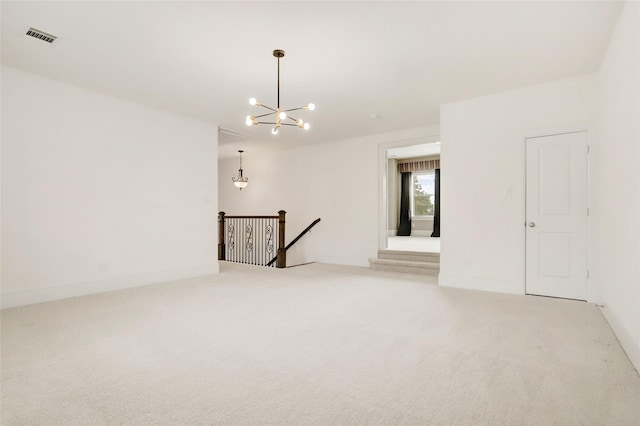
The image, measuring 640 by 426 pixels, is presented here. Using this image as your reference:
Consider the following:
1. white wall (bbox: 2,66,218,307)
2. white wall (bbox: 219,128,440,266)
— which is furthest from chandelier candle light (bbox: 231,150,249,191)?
white wall (bbox: 2,66,218,307)

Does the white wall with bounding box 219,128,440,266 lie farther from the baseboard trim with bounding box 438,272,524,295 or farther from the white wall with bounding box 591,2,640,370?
the white wall with bounding box 591,2,640,370

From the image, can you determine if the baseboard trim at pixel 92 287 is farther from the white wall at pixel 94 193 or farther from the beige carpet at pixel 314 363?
the beige carpet at pixel 314 363

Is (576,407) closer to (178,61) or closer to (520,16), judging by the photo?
(520,16)

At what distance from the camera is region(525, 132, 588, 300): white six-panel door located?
4.04 m

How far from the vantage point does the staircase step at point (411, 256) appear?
622 cm

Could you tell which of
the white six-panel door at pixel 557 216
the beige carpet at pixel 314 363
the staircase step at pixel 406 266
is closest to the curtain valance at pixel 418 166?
the staircase step at pixel 406 266

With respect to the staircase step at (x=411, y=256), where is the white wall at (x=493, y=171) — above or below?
above

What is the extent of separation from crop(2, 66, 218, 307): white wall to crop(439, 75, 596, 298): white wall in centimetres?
414

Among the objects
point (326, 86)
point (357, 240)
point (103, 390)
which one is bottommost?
point (103, 390)

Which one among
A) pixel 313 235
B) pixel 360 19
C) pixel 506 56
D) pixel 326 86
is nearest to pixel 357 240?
pixel 313 235

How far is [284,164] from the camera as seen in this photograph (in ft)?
27.5

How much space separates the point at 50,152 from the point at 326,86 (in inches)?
140

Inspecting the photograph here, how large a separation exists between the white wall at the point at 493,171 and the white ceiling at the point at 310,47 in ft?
0.86

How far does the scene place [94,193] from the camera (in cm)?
452
